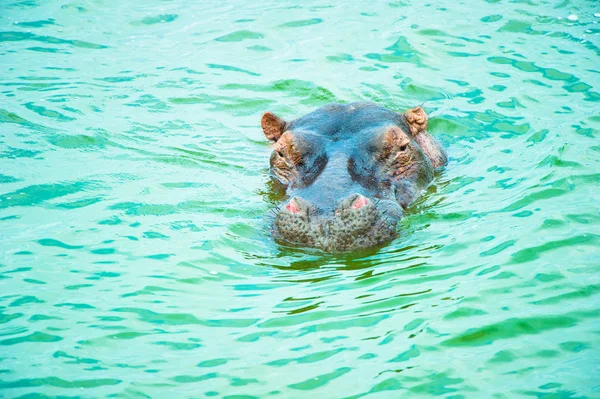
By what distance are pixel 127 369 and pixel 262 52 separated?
31.7 ft

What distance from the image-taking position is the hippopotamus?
7676 millimetres

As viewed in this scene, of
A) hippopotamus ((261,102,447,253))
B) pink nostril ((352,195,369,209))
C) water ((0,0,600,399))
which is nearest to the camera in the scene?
water ((0,0,600,399))

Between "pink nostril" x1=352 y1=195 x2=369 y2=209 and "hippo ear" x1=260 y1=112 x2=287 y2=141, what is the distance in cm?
328

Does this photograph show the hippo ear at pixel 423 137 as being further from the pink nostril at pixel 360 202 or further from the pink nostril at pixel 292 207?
the pink nostril at pixel 292 207

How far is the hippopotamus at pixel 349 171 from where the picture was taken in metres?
7.68

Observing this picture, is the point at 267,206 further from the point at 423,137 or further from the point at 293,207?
the point at 423,137

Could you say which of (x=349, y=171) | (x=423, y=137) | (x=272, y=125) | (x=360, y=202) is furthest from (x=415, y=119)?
(x=360, y=202)

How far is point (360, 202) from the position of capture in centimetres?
759

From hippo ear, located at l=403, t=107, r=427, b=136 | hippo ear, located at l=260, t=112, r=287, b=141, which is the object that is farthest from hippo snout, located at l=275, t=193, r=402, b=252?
hippo ear, located at l=260, t=112, r=287, b=141

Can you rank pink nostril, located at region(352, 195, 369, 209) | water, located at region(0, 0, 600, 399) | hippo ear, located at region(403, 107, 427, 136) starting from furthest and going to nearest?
hippo ear, located at region(403, 107, 427, 136)
pink nostril, located at region(352, 195, 369, 209)
water, located at region(0, 0, 600, 399)

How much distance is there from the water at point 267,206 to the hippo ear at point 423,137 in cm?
25

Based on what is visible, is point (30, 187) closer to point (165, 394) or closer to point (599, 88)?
point (165, 394)

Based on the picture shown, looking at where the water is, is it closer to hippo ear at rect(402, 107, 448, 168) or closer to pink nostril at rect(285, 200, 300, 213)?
hippo ear at rect(402, 107, 448, 168)

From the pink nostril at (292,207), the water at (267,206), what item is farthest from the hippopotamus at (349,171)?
the water at (267,206)
